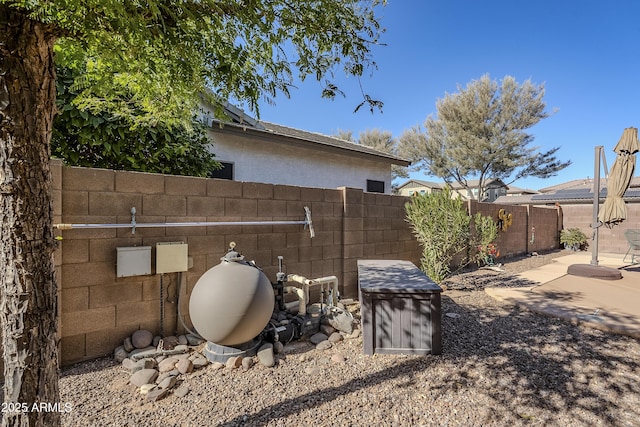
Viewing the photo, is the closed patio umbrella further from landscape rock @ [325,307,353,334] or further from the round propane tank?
the round propane tank

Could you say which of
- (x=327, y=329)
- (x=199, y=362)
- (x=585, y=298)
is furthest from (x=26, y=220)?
(x=585, y=298)

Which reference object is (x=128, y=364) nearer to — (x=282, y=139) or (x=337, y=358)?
(x=337, y=358)

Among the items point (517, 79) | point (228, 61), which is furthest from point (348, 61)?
point (517, 79)

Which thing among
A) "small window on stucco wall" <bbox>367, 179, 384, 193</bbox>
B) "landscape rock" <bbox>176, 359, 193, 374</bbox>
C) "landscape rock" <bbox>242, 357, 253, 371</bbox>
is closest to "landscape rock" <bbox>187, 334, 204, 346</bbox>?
"landscape rock" <bbox>176, 359, 193, 374</bbox>

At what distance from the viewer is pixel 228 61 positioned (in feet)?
6.73

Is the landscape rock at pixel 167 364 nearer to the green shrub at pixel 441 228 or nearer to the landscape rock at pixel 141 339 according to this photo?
the landscape rock at pixel 141 339

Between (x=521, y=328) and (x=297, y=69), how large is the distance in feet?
14.3

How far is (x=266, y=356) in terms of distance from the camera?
3223mm

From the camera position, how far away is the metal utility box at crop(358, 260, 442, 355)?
3.41 meters

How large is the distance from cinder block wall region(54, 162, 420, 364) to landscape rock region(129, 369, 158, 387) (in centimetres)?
73

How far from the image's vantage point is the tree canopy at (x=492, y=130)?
2047 cm

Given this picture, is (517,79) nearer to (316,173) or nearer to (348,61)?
(316,173)

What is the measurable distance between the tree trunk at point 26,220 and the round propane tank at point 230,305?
1.45 meters

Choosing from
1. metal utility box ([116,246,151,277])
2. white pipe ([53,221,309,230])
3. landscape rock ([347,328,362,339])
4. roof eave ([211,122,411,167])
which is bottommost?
landscape rock ([347,328,362,339])
